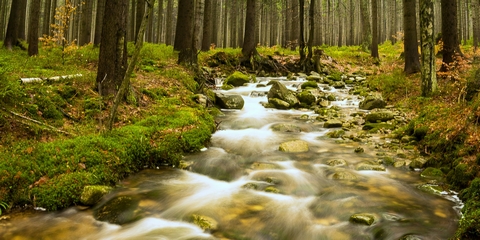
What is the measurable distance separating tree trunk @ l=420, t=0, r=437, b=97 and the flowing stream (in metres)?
3.75

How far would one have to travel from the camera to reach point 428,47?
9.64 meters

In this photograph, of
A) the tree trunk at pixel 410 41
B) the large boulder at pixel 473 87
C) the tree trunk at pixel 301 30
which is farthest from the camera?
the tree trunk at pixel 301 30

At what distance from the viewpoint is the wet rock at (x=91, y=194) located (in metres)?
4.64

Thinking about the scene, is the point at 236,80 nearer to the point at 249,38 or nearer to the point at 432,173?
the point at 249,38

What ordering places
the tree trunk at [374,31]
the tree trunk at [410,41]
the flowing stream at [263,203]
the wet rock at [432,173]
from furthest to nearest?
the tree trunk at [374,31], the tree trunk at [410,41], the wet rock at [432,173], the flowing stream at [263,203]

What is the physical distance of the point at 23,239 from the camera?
379 cm

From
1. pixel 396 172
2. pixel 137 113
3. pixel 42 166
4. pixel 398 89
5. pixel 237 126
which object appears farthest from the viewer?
pixel 398 89

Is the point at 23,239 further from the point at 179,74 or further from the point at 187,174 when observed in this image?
the point at 179,74

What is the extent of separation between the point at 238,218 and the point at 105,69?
5221mm

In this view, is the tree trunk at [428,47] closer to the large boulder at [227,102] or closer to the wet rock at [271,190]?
the large boulder at [227,102]

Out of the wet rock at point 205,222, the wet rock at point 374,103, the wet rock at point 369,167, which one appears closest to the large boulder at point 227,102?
the wet rock at point 374,103

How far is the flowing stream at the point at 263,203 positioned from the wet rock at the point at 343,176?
4cm

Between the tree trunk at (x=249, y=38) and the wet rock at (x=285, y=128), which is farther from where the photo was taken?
the tree trunk at (x=249, y=38)

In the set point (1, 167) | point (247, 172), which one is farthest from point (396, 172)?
point (1, 167)
